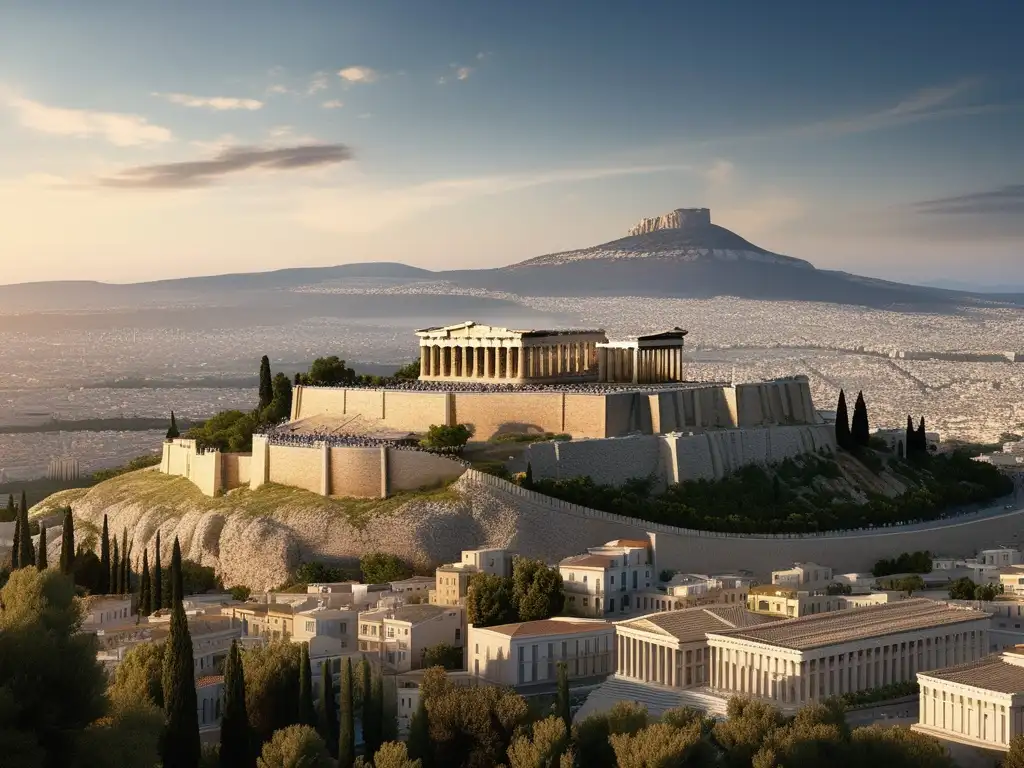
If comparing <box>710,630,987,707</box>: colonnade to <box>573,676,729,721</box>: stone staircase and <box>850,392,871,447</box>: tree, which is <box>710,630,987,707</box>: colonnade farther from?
<box>850,392,871,447</box>: tree

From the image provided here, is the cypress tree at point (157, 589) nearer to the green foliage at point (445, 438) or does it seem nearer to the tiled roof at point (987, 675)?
the green foliage at point (445, 438)

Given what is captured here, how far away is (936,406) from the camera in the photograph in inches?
6014

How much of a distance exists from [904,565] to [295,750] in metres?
31.8

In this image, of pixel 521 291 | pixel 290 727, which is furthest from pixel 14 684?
pixel 521 291

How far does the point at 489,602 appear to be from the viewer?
194ft

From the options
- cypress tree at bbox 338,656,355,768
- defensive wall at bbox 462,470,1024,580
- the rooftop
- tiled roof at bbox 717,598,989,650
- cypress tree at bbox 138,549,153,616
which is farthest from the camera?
defensive wall at bbox 462,470,1024,580

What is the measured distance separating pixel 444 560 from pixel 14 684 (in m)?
27.2

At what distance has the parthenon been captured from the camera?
78500mm

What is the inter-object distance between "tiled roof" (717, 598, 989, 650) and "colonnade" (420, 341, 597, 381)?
22940mm

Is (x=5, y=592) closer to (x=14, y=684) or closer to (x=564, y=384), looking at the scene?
(x=14, y=684)

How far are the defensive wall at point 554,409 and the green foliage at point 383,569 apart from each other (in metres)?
9.47

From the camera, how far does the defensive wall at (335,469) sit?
6838 centimetres

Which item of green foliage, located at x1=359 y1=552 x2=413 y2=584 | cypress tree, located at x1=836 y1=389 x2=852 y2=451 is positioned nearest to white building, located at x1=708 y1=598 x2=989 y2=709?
green foliage, located at x1=359 y1=552 x2=413 y2=584

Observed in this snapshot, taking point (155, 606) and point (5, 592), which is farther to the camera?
point (155, 606)
